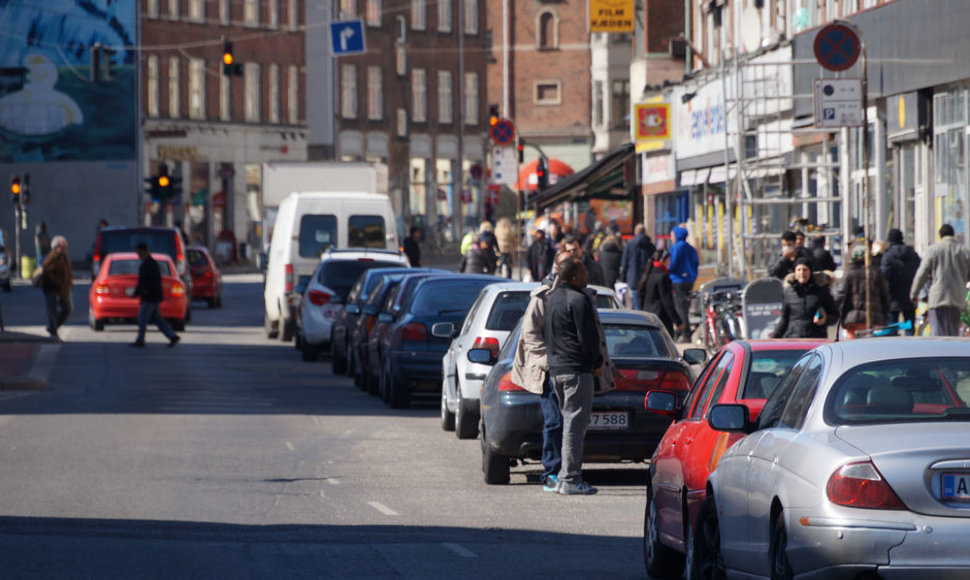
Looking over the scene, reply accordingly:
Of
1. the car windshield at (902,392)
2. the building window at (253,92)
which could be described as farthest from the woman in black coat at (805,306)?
the building window at (253,92)

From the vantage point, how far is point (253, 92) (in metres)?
83.6

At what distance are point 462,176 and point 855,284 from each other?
7574 cm

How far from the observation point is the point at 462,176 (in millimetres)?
97438

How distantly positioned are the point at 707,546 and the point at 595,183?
47.2 m

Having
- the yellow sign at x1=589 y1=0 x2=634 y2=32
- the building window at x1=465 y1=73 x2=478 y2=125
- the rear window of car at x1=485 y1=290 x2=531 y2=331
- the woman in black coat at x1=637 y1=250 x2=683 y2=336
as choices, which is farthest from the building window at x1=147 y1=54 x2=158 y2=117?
the rear window of car at x1=485 y1=290 x2=531 y2=331

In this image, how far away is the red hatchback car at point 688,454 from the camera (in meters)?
9.52

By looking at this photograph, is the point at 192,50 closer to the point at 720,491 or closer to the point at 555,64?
the point at 555,64

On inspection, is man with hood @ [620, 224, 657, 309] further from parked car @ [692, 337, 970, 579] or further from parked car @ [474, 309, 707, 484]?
parked car @ [692, 337, 970, 579]

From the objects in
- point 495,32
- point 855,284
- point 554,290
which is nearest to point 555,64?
point 495,32

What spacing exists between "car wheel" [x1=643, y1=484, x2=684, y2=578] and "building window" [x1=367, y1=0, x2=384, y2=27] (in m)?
81.4

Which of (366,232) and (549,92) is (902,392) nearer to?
(366,232)

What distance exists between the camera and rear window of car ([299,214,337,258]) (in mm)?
34094

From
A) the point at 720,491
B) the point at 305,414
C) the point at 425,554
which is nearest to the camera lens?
the point at 720,491

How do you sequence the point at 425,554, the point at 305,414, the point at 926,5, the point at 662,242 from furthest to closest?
the point at 662,242
the point at 926,5
the point at 305,414
the point at 425,554
